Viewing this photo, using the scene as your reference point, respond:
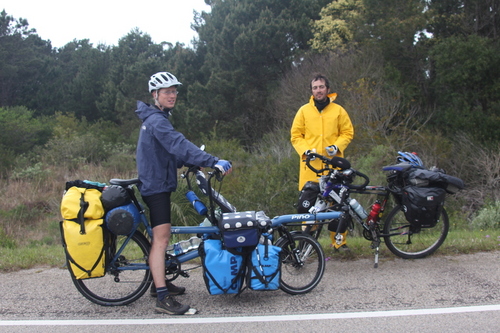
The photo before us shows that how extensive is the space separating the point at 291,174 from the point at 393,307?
9421 mm

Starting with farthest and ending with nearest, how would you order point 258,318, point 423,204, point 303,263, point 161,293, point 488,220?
1. point 488,220
2. point 423,204
3. point 303,263
4. point 161,293
5. point 258,318

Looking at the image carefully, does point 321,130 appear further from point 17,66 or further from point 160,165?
point 17,66

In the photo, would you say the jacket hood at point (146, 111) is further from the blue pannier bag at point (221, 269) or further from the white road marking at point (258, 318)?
the white road marking at point (258, 318)

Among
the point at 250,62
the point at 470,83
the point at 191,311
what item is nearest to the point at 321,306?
the point at 191,311

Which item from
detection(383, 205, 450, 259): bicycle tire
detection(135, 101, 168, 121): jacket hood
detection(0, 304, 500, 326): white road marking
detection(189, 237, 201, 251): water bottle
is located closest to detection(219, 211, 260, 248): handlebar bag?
detection(189, 237, 201, 251): water bottle

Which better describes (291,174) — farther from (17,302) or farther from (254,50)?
(254,50)

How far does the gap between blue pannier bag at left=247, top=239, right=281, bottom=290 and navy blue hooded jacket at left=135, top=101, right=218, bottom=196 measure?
95 cm

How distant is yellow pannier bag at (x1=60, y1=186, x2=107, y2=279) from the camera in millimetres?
3998

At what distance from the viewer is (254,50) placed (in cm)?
3447

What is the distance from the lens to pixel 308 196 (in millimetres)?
5352

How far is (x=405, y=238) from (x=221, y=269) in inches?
94.1

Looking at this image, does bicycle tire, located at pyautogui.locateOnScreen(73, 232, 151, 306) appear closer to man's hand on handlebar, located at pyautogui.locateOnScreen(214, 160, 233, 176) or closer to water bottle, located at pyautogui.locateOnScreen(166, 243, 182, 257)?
water bottle, located at pyautogui.locateOnScreen(166, 243, 182, 257)

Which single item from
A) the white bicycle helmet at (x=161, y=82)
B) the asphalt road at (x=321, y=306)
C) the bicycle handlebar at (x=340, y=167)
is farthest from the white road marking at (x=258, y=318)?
the white bicycle helmet at (x=161, y=82)

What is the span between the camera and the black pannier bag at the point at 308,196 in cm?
532
